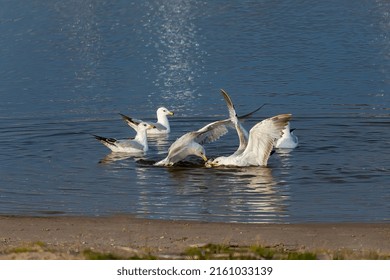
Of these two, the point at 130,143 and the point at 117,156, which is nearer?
the point at 117,156

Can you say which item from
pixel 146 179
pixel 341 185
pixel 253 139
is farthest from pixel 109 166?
pixel 341 185

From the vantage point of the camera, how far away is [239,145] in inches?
652

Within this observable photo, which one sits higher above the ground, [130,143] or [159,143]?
[130,143]

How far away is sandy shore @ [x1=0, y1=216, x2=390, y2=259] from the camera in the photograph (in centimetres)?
920

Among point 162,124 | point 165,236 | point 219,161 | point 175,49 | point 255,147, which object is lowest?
point 165,236

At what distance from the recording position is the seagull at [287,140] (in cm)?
1583

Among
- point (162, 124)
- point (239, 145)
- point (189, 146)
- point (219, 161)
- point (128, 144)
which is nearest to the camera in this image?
point (219, 161)

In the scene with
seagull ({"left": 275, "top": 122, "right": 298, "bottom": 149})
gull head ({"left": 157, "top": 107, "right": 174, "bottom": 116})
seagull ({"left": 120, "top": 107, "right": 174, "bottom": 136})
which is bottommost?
seagull ({"left": 275, "top": 122, "right": 298, "bottom": 149})

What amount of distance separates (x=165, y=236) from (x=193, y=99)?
34.4ft

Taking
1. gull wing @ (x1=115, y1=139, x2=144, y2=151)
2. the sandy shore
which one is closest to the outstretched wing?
gull wing @ (x1=115, y1=139, x2=144, y2=151)

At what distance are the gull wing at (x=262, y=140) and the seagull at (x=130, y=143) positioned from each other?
6.97 ft

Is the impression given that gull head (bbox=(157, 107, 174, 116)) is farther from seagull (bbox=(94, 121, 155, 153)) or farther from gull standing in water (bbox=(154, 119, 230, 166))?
gull standing in water (bbox=(154, 119, 230, 166))

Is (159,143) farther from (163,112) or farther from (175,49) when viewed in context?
(175,49)

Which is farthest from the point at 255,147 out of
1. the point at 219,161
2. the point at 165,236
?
the point at 165,236
